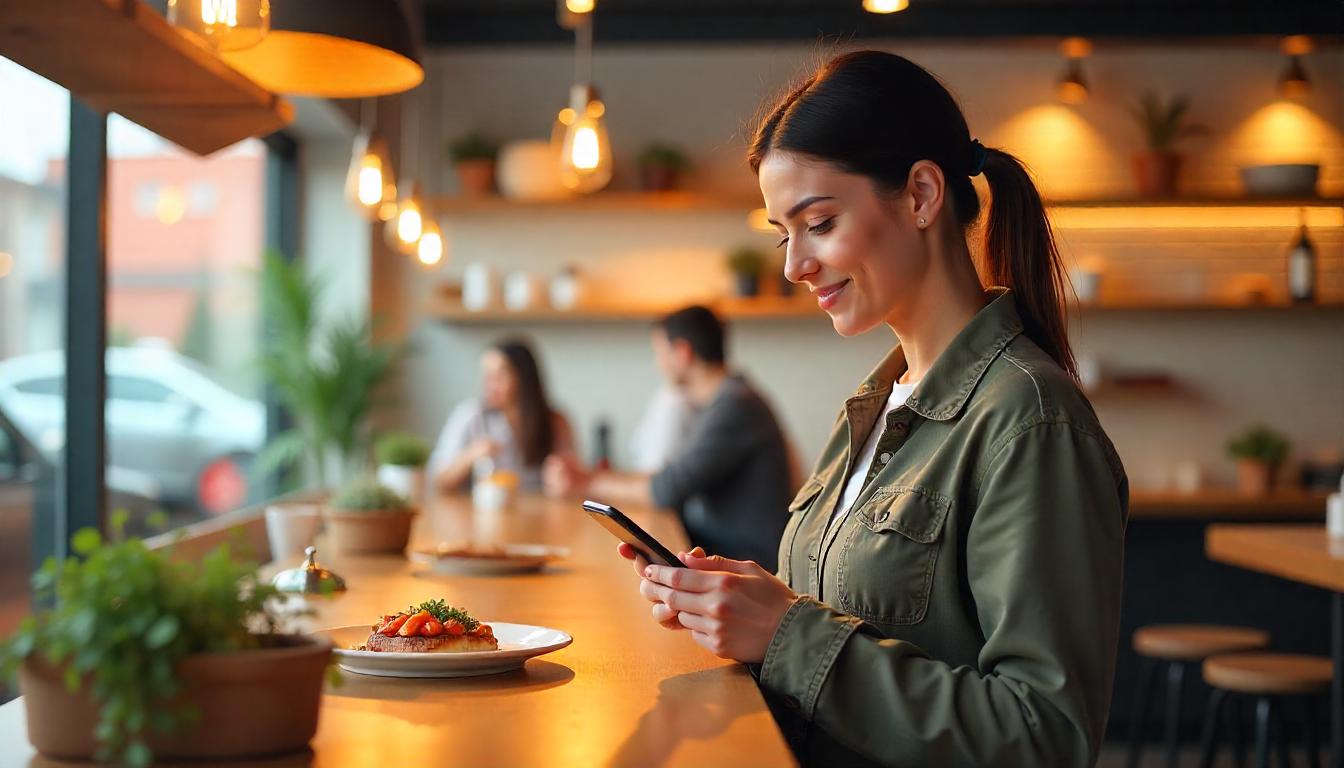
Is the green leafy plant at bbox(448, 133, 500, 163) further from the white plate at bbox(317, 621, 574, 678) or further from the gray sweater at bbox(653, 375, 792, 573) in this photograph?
the white plate at bbox(317, 621, 574, 678)

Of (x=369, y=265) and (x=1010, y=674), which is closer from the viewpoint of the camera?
(x=1010, y=674)

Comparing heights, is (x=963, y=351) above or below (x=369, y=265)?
below

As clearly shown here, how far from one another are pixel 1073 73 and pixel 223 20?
504cm

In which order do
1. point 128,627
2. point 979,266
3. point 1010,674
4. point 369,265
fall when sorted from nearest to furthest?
point 128,627 < point 1010,674 < point 979,266 < point 369,265

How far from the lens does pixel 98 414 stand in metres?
3.25

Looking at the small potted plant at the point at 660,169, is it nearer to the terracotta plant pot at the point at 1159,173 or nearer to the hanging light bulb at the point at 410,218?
the hanging light bulb at the point at 410,218

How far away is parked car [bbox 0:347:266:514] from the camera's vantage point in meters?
3.30

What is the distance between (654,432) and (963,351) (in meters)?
3.88

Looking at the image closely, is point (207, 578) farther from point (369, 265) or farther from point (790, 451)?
point (369, 265)

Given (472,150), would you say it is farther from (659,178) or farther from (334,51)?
(334,51)

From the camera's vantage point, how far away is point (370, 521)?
9.26 feet

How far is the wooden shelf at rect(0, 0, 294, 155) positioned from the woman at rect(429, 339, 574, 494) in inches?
120

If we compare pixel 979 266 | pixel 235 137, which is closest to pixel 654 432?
pixel 235 137

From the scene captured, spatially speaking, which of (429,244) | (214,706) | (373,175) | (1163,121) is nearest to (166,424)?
(429,244)
